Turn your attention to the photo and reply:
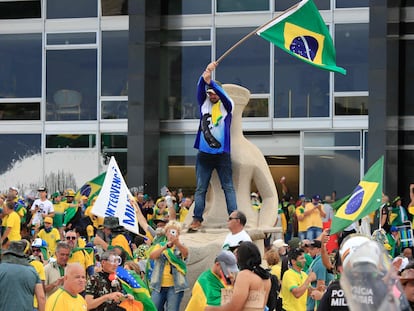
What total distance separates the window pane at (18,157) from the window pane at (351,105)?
874 centimetres

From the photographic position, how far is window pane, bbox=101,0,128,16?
107 ft

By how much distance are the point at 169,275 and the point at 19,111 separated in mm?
20954

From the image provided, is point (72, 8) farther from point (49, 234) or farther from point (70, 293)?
point (70, 293)

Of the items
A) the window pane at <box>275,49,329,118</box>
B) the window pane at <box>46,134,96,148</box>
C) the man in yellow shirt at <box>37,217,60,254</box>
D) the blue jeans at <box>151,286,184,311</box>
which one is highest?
the window pane at <box>275,49,329,118</box>

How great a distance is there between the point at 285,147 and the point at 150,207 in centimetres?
757

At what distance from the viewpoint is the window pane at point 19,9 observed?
3356 cm

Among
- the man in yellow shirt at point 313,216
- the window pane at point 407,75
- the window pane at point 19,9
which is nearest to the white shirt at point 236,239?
the man in yellow shirt at point 313,216

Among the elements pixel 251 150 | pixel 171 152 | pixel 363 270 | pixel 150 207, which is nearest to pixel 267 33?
pixel 251 150

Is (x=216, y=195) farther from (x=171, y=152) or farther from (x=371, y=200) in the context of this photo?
(x=171, y=152)

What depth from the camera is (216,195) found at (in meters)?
15.3

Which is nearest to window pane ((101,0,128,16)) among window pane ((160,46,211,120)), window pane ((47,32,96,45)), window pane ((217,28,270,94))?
window pane ((47,32,96,45))

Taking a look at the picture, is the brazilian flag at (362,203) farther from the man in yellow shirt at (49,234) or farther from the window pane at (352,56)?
the window pane at (352,56)

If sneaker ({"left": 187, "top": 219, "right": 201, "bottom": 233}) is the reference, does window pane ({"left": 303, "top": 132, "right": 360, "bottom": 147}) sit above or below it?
above

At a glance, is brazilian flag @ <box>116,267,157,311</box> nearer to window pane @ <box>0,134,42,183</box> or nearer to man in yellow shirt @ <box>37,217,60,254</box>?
man in yellow shirt @ <box>37,217,60,254</box>
